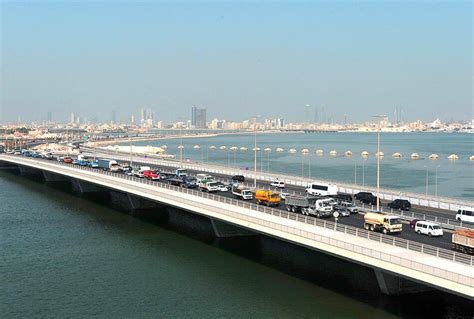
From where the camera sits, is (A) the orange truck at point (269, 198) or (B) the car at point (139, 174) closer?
(A) the orange truck at point (269, 198)

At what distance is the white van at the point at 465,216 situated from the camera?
38.1 m

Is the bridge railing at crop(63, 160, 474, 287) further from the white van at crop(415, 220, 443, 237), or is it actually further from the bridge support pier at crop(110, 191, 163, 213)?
the bridge support pier at crop(110, 191, 163, 213)

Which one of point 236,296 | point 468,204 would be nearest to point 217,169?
point 468,204

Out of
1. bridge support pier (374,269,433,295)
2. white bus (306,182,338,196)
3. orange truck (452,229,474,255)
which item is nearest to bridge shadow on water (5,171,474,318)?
bridge support pier (374,269,433,295)

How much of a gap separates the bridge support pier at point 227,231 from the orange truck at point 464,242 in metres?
21.4

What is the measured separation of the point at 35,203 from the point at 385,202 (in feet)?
158

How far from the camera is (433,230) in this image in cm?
3322

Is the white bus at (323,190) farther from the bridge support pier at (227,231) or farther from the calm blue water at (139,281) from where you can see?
the calm blue water at (139,281)

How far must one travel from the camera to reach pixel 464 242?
2806 centimetres

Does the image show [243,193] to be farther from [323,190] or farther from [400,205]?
[400,205]

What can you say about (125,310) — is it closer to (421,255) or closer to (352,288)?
(352,288)

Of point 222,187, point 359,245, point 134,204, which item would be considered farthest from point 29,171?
point 359,245

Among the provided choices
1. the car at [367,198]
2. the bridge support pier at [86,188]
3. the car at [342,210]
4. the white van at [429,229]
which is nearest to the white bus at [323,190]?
the car at [367,198]

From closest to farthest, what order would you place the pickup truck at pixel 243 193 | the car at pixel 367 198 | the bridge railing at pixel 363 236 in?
1. the bridge railing at pixel 363 236
2. the car at pixel 367 198
3. the pickup truck at pixel 243 193
